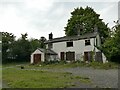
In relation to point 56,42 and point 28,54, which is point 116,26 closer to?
point 56,42

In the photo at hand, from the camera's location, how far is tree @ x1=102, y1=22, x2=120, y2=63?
34919mm

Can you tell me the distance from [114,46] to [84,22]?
2574cm

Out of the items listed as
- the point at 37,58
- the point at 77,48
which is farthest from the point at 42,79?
the point at 37,58

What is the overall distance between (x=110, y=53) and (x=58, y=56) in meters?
12.6

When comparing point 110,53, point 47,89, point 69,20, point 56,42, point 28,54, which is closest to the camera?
point 47,89

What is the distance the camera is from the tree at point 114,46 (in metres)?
34.9

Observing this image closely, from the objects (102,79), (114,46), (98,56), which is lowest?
(102,79)

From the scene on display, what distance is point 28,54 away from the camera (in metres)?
52.2

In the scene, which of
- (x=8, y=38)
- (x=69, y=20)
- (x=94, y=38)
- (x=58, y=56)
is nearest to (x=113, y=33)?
Result: (x=94, y=38)

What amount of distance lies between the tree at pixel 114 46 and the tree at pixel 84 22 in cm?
2038

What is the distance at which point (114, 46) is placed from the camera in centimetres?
3559

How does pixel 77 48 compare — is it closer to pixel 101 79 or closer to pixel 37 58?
pixel 37 58

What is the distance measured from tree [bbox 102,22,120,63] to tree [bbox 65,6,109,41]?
20377 millimetres

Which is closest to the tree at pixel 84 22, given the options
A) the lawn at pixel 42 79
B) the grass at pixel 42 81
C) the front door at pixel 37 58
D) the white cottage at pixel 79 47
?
the white cottage at pixel 79 47
